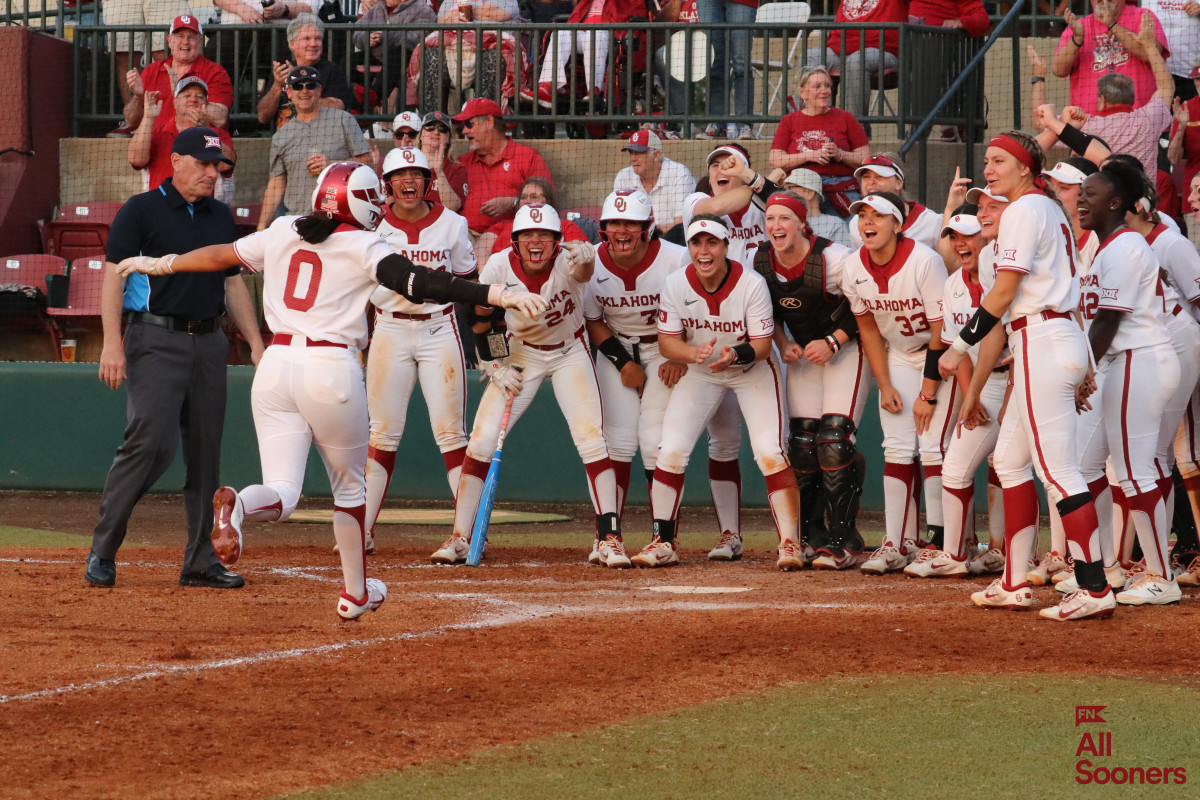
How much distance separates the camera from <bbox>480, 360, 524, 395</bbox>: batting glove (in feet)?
27.5

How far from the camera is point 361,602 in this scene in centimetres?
602

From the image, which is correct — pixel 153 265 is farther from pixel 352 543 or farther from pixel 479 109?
pixel 479 109

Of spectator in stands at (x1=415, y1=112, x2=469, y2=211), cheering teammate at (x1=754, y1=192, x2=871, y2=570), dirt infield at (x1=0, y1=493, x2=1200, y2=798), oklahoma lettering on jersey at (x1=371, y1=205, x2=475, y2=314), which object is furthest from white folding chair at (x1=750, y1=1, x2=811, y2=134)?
dirt infield at (x1=0, y1=493, x2=1200, y2=798)

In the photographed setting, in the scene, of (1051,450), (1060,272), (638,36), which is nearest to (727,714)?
(1051,450)

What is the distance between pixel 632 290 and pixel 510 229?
2.58 metres

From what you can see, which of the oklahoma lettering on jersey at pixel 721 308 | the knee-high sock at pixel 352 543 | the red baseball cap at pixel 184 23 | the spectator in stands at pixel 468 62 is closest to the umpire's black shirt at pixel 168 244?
the knee-high sock at pixel 352 543

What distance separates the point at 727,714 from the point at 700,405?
12.1 ft

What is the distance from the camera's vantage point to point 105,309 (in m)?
6.73

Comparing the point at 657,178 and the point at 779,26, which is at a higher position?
the point at 779,26

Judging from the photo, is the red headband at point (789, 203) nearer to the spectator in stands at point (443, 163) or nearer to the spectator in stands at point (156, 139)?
the spectator in stands at point (443, 163)

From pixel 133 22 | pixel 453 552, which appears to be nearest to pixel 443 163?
pixel 453 552

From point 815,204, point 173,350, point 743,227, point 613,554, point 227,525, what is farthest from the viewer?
point 815,204

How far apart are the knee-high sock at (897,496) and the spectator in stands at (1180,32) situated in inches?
238

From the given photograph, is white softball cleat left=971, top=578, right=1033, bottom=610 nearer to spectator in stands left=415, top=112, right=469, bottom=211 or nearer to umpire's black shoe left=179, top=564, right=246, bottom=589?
umpire's black shoe left=179, top=564, right=246, bottom=589
